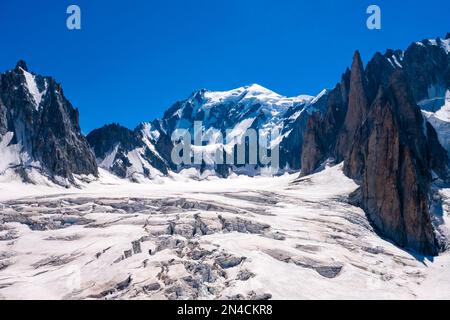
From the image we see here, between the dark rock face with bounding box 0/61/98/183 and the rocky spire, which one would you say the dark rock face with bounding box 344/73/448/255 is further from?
the dark rock face with bounding box 0/61/98/183

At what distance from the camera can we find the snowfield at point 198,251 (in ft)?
207

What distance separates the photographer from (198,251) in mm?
73438

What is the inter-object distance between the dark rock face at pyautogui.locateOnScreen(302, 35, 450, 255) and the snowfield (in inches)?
216

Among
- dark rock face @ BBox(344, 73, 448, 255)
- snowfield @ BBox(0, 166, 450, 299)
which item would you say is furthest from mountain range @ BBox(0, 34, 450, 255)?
snowfield @ BBox(0, 166, 450, 299)

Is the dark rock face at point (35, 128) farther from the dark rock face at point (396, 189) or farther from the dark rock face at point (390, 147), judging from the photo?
the dark rock face at point (396, 189)

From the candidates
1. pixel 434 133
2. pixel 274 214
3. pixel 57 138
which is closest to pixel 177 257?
pixel 274 214

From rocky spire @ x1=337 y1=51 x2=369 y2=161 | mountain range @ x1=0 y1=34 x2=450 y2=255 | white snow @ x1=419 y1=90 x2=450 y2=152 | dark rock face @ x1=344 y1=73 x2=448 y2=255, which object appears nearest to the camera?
dark rock face @ x1=344 y1=73 x2=448 y2=255

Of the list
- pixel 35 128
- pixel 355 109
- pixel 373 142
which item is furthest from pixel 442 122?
pixel 35 128

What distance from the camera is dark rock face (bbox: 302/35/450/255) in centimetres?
10244

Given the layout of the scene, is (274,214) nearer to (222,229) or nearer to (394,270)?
(222,229)

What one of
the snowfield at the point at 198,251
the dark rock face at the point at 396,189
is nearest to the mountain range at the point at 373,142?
the dark rock face at the point at 396,189
